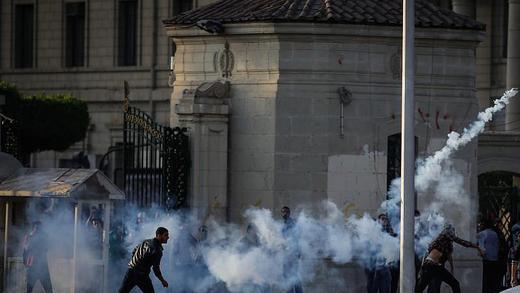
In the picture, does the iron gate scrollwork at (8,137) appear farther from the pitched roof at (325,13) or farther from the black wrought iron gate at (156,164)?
the pitched roof at (325,13)

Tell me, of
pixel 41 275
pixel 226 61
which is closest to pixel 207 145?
pixel 226 61

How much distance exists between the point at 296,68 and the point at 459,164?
3.55 meters

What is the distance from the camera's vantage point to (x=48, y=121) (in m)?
58.2

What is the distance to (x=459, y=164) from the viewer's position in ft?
112

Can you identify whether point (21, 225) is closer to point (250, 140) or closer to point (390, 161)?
point (250, 140)

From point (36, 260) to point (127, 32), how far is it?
4138 cm

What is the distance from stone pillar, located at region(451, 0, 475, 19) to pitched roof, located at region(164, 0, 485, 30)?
26.8 meters

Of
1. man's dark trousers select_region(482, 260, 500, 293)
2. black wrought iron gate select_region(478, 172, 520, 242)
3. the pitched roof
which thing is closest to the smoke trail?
the pitched roof

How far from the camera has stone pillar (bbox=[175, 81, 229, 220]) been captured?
32938 mm

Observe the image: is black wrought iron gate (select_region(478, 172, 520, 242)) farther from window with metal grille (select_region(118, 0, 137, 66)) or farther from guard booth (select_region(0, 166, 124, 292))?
window with metal grille (select_region(118, 0, 137, 66))

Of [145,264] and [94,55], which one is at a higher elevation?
[94,55]

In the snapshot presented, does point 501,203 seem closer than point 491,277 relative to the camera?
No

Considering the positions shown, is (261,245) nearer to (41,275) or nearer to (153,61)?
(41,275)

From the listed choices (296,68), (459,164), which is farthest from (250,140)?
(459,164)
